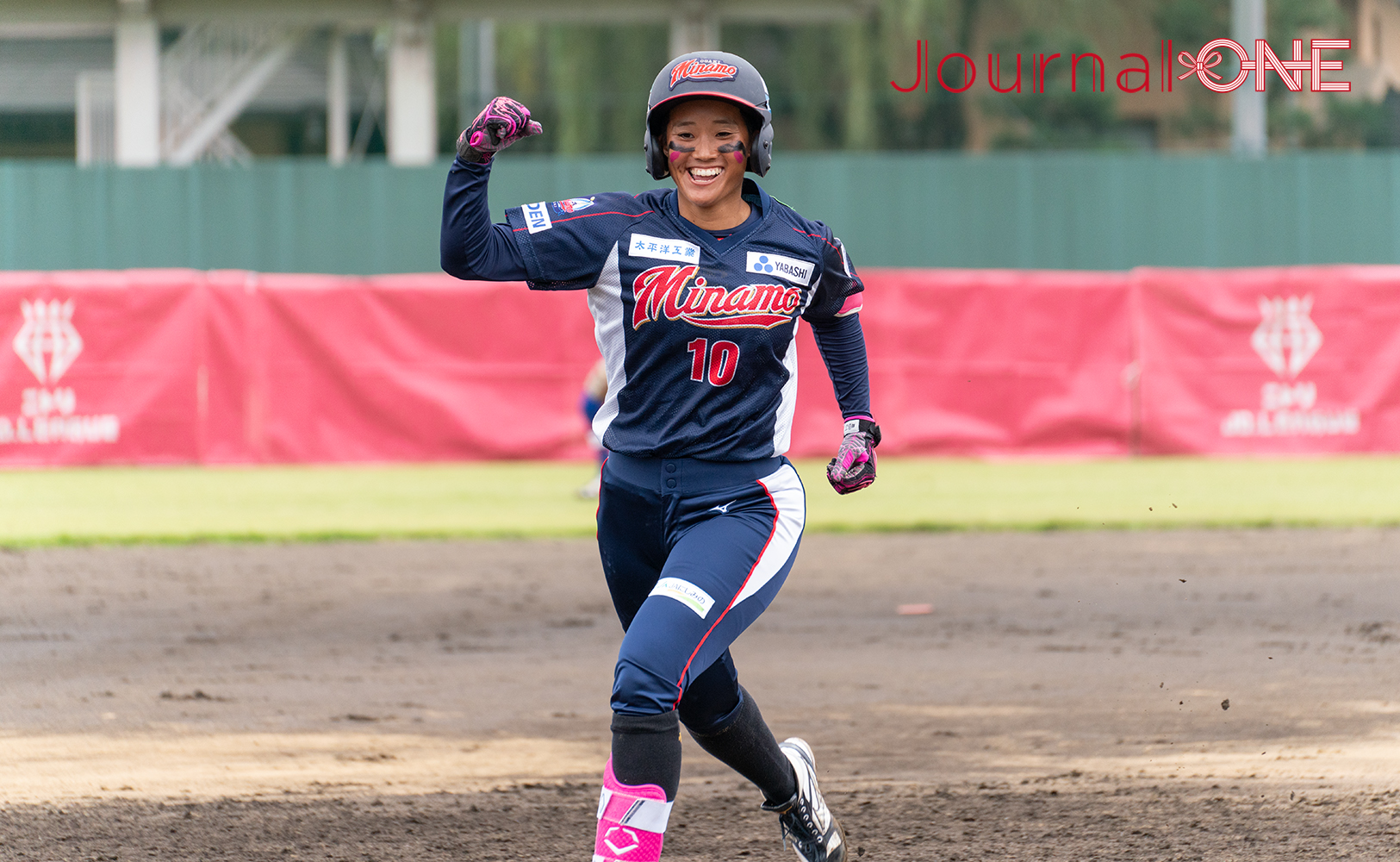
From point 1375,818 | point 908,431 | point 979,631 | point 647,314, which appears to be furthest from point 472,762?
point 908,431

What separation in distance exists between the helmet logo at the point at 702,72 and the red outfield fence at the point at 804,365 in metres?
11.9

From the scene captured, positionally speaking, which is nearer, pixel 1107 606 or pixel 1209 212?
pixel 1107 606

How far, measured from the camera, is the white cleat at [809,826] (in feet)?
12.9

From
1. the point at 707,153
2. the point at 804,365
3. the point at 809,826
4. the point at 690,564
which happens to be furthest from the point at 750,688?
the point at 804,365

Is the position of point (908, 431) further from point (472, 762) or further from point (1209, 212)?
point (472, 762)

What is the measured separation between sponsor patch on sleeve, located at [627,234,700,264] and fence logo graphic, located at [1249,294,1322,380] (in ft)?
43.0

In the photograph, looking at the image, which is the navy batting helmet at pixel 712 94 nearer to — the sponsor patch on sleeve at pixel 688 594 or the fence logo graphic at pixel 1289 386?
the sponsor patch on sleeve at pixel 688 594

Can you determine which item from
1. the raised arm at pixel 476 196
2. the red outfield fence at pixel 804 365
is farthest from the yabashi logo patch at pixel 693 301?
the red outfield fence at pixel 804 365

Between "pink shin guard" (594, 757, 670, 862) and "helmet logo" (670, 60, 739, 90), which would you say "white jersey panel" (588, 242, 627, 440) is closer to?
"helmet logo" (670, 60, 739, 90)

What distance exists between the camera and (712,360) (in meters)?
Result: 3.62

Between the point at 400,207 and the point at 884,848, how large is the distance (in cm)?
1587

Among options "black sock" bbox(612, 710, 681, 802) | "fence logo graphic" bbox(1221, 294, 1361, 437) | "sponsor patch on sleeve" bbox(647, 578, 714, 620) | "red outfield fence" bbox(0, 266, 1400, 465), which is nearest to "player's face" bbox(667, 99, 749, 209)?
"sponsor patch on sleeve" bbox(647, 578, 714, 620)

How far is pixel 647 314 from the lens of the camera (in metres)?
3.62

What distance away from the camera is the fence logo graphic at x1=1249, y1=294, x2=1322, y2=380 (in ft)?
50.6
